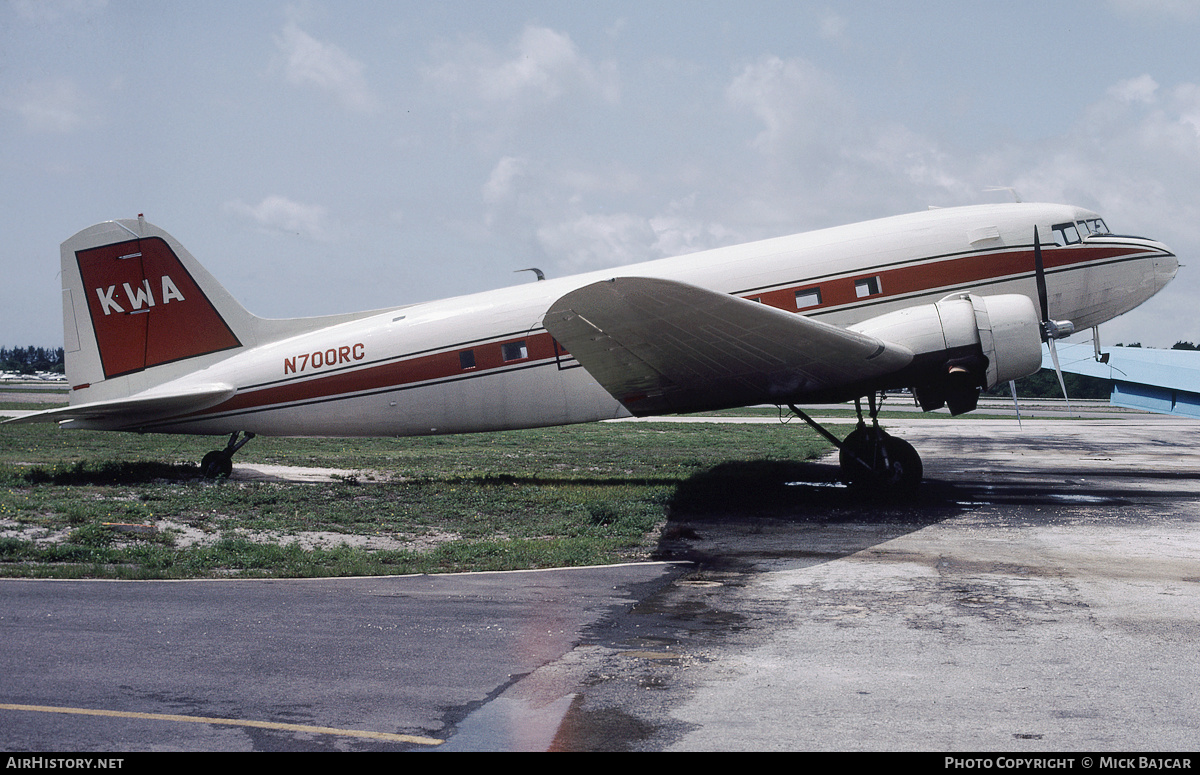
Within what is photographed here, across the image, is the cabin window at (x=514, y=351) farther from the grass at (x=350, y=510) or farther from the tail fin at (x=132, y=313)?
the tail fin at (x=132, y=313)

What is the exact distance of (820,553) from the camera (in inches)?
428

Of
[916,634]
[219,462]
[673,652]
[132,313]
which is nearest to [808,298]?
[916,634]

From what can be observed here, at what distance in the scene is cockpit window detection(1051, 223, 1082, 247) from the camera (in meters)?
15.6

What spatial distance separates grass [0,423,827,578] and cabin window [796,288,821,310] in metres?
3.74

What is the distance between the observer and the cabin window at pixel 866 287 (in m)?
15.3

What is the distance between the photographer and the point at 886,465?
15398 mm

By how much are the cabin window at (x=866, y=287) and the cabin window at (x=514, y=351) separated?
20.1ft

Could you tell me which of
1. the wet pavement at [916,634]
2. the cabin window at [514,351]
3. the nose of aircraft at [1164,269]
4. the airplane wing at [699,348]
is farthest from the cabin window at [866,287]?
the cabin window at [514,351]

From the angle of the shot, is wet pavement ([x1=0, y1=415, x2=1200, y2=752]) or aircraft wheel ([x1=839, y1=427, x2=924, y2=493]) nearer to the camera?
wet pavement ([x1=0, y1=415, x2=1200, y2=752])

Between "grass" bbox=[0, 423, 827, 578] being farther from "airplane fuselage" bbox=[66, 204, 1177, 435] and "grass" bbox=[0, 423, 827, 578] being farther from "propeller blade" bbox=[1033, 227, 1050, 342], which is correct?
"propeller blade" bbox=[1033, 227, 1050, 342]

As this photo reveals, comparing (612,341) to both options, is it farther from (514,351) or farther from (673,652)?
(673,652)

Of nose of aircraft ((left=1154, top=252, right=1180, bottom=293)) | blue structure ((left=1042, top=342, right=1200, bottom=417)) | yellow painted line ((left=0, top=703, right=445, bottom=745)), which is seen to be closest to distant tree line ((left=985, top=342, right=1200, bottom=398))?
blue structure ((left=1042, top=342, right=1200, bottom=417))
